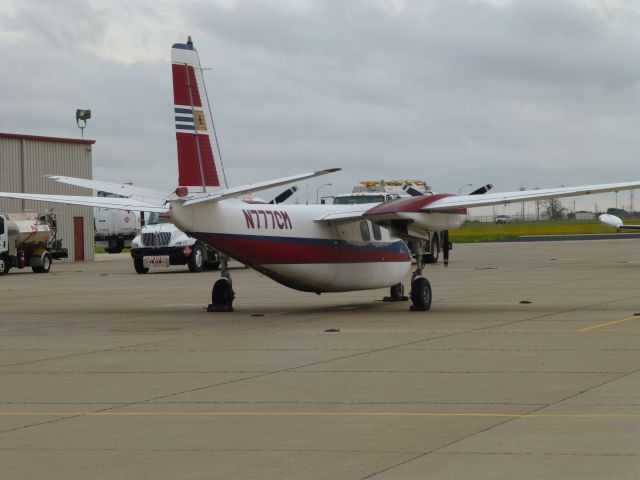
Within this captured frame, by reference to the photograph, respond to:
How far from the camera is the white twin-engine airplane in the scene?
20.5m

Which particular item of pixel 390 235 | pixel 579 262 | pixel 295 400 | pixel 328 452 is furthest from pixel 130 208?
pixel 579 262

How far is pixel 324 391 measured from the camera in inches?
468

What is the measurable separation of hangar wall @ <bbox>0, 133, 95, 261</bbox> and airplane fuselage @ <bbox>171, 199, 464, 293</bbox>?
120ft

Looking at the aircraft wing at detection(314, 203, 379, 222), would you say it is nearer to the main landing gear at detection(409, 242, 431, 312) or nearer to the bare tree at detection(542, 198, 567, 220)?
the main landing gear at detection(409, 242, 431, 312)

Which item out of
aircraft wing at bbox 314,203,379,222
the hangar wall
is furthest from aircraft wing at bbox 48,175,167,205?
the hangar wall

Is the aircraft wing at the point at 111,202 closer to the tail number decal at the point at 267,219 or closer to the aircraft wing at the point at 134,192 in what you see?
the aircraft wing at the point at 134,192

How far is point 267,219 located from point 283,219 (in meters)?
0.59

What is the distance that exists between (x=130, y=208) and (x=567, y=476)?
16.1 m

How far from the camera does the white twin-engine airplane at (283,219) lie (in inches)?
806

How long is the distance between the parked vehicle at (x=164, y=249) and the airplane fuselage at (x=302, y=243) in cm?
1798

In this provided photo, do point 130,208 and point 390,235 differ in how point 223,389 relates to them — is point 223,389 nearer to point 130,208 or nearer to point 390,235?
point 130,208

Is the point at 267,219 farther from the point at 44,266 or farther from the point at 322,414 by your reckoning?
the point at 44,266

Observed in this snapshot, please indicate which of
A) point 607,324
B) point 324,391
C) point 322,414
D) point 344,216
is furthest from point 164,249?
point 322,414

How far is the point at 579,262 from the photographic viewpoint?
1791 inches
